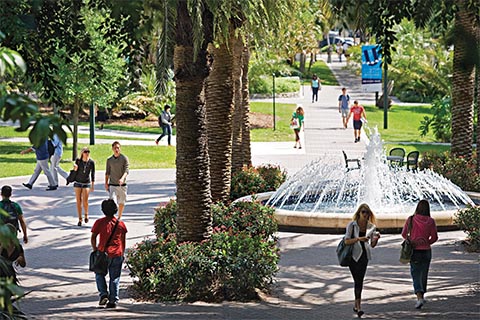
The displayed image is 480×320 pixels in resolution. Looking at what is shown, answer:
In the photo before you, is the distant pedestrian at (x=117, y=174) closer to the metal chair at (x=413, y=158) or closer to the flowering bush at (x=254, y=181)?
the flowering bush at (x=254, y=181)

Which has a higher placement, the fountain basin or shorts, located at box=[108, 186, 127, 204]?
shorts, located at box=[108, 186, 127, 204]

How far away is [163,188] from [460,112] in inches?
310

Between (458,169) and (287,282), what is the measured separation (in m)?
9.07

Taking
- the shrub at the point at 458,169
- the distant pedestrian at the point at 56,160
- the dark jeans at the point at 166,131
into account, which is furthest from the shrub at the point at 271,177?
the dark jeans at the point at 166,131

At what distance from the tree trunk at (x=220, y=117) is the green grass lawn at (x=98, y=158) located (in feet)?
38.6

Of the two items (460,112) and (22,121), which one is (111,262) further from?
(460,112)

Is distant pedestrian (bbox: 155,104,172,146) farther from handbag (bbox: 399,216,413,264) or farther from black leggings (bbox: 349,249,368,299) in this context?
black leggings (bbox: 349,249,368,299)

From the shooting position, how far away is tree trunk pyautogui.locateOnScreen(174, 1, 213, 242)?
12164 millimetres

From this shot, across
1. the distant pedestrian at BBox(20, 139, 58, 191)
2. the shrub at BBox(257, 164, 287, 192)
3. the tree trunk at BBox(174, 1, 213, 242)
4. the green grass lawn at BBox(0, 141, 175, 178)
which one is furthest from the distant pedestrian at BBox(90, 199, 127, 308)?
the green grass lawn at BBox(0, 141, 175, 178)

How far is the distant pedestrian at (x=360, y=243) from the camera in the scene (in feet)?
35.9

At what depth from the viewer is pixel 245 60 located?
21.9 m

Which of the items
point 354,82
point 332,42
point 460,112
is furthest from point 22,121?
point 332,42

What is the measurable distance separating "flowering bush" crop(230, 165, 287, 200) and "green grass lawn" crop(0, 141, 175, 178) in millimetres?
8890

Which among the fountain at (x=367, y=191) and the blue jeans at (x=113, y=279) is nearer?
the blue jeans at (x=113, y=279)
